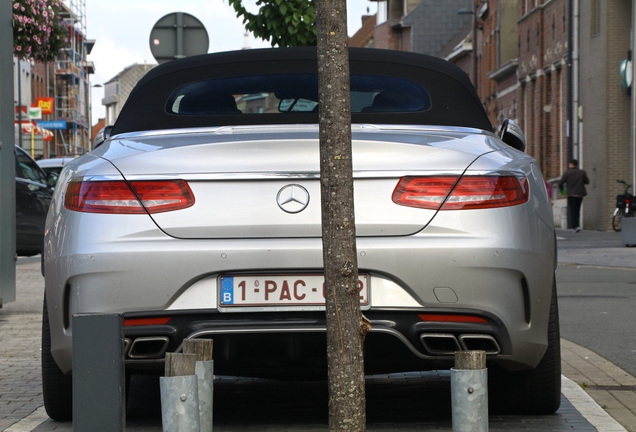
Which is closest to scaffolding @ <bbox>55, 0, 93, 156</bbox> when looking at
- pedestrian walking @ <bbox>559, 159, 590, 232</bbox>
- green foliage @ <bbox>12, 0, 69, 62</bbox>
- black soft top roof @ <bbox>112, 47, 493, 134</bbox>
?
pedestrian walking @ <bbox>559, 159, 590, 232</bbox>

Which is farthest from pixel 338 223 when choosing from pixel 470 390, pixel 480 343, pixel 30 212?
pixel 30 212

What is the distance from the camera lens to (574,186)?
37312mm

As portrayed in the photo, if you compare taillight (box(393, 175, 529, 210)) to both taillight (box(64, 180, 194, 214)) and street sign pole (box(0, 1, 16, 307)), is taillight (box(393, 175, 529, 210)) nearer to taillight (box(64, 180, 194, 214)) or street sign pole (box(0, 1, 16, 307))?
taillight (box(64, 180, 194, 214))

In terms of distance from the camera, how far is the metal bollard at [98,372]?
4414 mm

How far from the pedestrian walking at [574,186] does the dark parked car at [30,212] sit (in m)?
22.4

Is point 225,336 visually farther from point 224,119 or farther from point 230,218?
point 224,119

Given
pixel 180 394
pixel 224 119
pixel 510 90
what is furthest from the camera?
pixel 510 90

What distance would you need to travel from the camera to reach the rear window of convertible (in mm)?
6367

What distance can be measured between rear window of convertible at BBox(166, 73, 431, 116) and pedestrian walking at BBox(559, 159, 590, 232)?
1231 inches

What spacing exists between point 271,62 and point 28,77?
77.4m

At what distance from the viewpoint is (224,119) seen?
243 inches

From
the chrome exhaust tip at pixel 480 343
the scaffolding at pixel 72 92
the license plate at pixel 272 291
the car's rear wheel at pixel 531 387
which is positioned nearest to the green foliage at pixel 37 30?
the car's rear wheel at pixel 531 387

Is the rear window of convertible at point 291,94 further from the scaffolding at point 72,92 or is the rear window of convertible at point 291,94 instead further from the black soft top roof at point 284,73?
the scaffolding at point 72,92

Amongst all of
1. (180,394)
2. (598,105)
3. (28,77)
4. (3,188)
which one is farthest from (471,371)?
(28,77)
